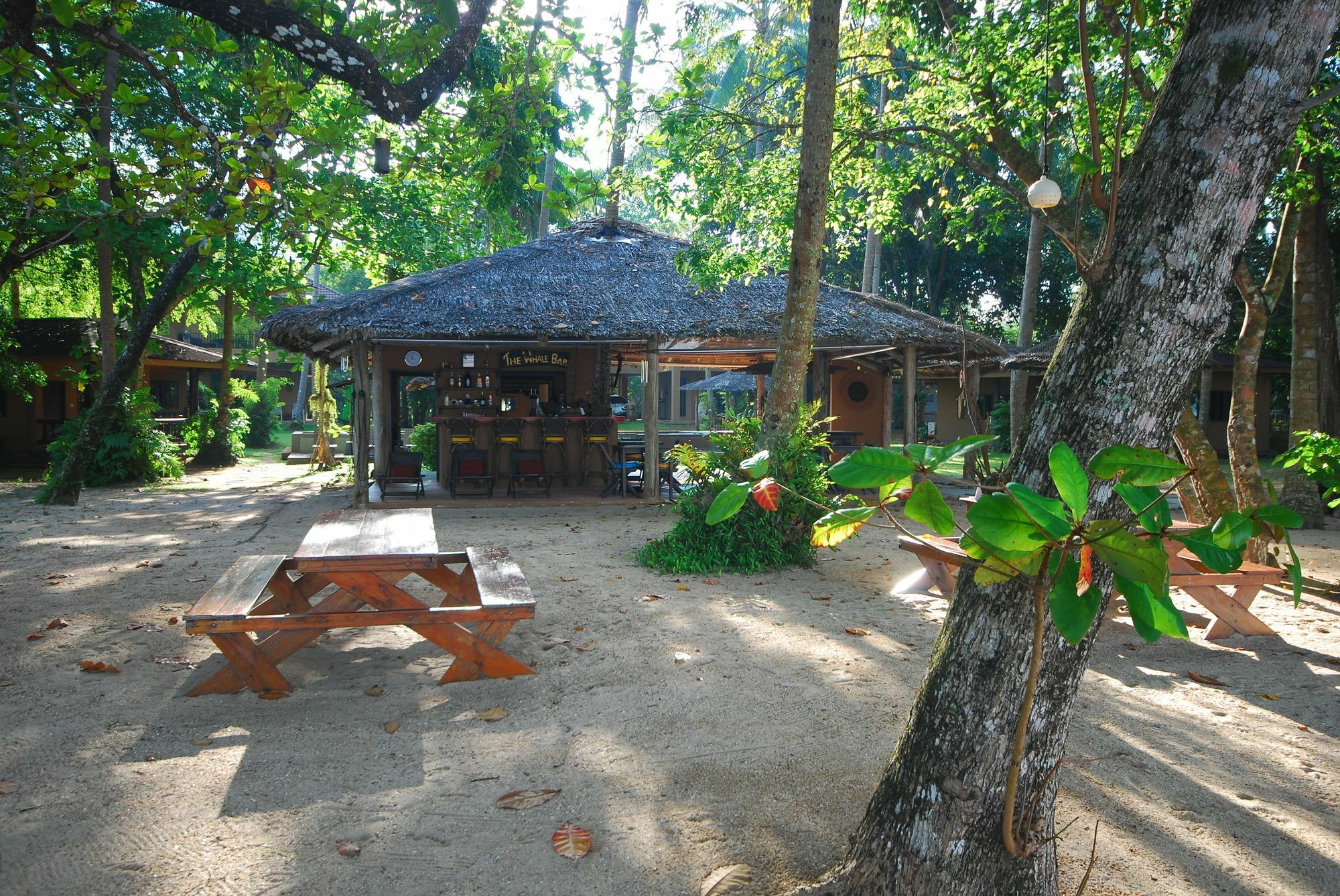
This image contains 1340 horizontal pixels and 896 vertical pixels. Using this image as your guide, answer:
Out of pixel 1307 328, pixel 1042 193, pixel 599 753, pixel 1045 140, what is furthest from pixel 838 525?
pixel 1307 328

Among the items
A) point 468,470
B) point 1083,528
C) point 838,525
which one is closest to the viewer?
point 1083,528

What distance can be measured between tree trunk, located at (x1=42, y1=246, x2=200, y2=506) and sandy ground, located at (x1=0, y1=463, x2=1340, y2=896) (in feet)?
18.1

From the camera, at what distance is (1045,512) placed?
1.32 meters

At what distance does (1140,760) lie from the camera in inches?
134

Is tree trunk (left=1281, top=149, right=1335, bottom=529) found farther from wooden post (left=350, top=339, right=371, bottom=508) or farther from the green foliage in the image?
the green foliage

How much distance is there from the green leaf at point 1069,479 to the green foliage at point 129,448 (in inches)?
610

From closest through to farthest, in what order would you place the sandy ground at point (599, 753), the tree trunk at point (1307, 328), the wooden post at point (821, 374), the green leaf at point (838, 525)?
the green leaf at point (838, 525) < the sandy ground at point (599, 753) < the tree trunk at point (1307, 328) < the wooden post at point (821, 374)

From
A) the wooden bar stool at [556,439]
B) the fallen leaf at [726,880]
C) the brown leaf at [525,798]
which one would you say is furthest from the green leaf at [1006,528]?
the wooden bar stool at [556,439]

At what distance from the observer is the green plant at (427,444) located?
16.0 m

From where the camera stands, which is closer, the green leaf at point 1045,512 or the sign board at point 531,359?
the green leaf at point 1045,512

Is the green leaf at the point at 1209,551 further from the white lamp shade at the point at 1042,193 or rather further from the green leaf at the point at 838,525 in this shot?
the white lamp shade at the point at 1042,193

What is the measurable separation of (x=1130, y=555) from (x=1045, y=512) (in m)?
0.17

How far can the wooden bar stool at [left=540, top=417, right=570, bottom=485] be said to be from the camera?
1274cm

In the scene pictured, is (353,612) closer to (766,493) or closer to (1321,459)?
(766,493)
